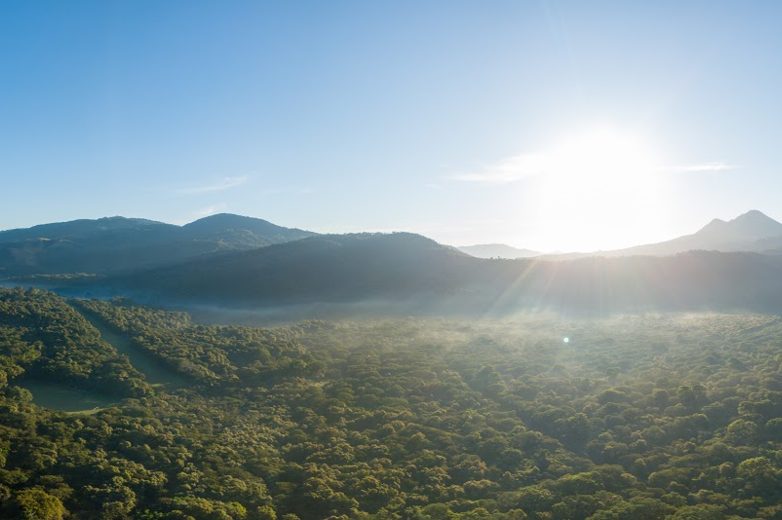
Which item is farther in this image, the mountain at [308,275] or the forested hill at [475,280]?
the mountain at [308,275]

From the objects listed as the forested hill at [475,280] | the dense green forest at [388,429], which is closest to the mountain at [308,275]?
the forested hill at [475,280]

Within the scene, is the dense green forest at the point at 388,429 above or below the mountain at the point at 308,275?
below

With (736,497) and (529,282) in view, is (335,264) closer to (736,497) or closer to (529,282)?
(529,282)

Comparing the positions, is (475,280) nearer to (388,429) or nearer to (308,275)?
(308,275)

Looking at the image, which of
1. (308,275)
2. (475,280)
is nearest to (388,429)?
(475,280)

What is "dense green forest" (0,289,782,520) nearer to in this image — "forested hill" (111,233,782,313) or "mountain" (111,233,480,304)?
"forested hill" (111,233,782,313)

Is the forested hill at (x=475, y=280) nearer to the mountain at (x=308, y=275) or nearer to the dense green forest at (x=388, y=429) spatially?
the mountain at (x=308, y=275)
